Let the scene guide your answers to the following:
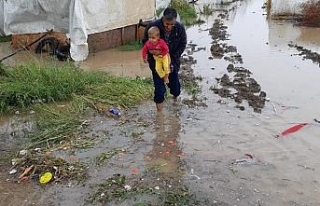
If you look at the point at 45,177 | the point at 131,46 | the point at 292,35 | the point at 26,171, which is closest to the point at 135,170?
the point at 45,177

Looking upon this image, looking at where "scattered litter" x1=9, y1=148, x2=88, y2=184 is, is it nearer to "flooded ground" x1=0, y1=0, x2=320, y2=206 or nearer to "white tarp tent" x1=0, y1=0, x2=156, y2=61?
"flooded ground" x1=0, y1=0, x2=320, y2=206

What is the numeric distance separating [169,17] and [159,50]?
461 mm

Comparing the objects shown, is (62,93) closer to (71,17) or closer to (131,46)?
(71,17)

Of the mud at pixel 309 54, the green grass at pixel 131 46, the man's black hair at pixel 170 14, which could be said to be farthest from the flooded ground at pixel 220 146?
the green grass at pixel 131 46

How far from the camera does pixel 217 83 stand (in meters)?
7.93

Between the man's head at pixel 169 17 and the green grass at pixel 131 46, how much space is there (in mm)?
5751

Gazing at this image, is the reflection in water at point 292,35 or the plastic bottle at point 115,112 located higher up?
the reflection in water at point 292,35

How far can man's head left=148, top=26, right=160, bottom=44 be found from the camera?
538 centimetres

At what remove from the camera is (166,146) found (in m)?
5.30

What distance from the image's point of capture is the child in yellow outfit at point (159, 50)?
5414mm

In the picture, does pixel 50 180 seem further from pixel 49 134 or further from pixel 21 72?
pixel 21 72

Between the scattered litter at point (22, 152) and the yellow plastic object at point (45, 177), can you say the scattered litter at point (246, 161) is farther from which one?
the scattered litter at point (22, 152)

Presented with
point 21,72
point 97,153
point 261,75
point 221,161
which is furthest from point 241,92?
point 21,72

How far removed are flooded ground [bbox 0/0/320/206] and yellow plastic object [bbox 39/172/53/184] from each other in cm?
9
